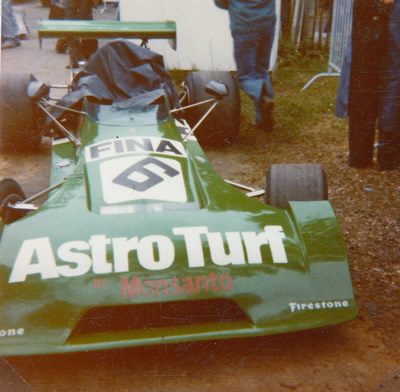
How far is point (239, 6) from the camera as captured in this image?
5957mm

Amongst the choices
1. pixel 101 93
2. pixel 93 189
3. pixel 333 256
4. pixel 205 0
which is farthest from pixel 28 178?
pixel 205 0

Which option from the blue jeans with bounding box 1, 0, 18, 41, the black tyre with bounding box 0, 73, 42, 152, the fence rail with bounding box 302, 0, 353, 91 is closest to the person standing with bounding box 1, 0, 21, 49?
the blue jeans with bounding box 1, 0, 18, 41

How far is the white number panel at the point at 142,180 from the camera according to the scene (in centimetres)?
316

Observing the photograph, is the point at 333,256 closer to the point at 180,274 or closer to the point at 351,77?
the point at 180,274

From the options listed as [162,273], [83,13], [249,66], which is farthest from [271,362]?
[83,13]

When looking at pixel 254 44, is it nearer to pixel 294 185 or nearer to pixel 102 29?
pixel 102 29

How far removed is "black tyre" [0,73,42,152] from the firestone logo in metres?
2.75

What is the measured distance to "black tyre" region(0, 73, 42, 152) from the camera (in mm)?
5238

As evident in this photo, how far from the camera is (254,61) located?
6.06 meters

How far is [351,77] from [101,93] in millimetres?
2020

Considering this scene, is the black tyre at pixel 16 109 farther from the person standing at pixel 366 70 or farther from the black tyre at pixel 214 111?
the person standing at pixel 366 70

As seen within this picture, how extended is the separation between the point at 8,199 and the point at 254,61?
3.25 meters

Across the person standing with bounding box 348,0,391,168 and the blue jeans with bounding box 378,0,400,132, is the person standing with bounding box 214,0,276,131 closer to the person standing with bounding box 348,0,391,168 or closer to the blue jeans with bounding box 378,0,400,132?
the person standing with bounding box 348,0,391,168

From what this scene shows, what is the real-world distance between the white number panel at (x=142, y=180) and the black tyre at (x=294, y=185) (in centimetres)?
57
